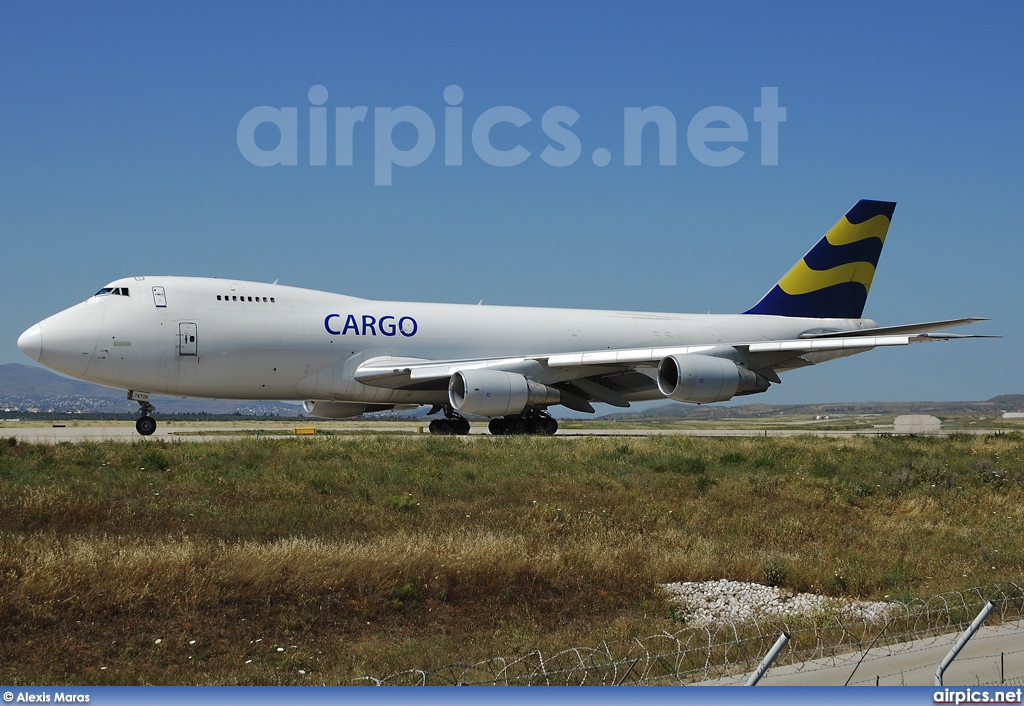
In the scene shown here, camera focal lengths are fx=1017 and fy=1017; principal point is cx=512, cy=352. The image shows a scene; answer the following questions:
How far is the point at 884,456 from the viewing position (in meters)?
24.7

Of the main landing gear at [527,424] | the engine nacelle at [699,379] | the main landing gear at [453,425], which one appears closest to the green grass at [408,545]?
the engine nacelle at [699,379]

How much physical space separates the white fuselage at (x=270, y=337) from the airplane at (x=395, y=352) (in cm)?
4

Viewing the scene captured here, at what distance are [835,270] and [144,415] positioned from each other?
79.6 feet

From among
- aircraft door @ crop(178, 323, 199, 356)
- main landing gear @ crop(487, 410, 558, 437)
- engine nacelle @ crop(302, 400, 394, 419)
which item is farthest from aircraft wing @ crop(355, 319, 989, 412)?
aircraft door @ crop(178, 323, 199, 356)

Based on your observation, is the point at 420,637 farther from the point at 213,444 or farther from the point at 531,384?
the point at 531,384

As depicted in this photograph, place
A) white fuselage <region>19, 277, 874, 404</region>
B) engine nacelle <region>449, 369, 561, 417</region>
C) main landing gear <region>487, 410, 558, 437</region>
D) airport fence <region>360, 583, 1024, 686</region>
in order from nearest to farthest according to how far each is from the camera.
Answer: airport fence <region>360, 583, 1024, 686</region> → white fuselage <region>19, 277, 874, 404</region> → engine nacelle <region>449, 369, 561, 417</region> → main landing gear <region>487, 410, 558, 437</region>

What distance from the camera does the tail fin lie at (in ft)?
122

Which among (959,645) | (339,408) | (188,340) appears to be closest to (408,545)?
(959,645)

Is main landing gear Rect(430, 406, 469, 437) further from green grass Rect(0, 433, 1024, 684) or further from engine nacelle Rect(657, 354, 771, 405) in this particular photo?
green grass Rect(0, 433, 1024, 684)

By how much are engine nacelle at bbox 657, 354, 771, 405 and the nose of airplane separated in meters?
16.3

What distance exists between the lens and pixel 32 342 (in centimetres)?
2544

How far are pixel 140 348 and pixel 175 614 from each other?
53.8 feet

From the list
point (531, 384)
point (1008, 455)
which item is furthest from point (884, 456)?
point (531, 384)

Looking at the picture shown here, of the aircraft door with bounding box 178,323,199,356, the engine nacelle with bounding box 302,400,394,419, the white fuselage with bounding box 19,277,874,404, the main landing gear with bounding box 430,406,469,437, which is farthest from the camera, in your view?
the main landing gear with bounding box 430,406,469,437
